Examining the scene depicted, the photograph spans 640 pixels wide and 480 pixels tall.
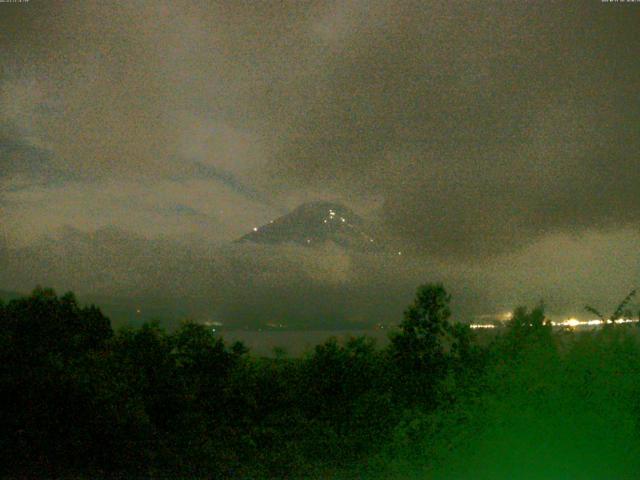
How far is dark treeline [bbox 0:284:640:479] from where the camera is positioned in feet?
27.2

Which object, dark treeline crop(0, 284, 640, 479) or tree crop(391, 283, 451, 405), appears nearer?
dark treeline crop(0, 284, 640, 479)

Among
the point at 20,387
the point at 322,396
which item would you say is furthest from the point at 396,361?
the point at 20,387

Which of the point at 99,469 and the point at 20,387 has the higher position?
the point at 20,387

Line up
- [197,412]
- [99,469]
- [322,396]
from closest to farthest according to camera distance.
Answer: [99,469] → [197,412] → [322,396]

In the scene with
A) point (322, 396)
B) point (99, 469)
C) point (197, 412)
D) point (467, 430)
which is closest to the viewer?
point (99, 469)

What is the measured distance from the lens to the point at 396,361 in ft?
36.3

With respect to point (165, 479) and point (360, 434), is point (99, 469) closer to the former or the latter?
point (165, 479)

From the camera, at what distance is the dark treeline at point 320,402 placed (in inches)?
326

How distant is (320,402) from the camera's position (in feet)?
34.3

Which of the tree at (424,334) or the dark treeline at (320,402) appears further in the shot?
the tree at (424,334)

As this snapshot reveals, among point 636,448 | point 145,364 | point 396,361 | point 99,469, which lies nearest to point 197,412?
point 145,364

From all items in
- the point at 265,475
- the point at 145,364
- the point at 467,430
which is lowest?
the point at 265,475

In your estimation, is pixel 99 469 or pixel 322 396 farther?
pixel 322 396

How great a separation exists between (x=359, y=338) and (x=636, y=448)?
169 inches
